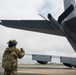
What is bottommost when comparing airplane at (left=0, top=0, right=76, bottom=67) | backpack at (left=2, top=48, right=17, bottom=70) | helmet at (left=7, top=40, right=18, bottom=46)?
backpack at (left=2, top=48, right=17, bottom=70)

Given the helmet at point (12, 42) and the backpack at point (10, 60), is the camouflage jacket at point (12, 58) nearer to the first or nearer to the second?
the backpack at point (10, 60)

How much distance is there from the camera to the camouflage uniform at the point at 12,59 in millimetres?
7019

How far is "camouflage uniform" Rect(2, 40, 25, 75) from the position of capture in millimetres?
7019

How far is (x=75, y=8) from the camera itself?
1093 cm

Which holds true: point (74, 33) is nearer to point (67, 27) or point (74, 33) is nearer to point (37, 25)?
point (67, 27)

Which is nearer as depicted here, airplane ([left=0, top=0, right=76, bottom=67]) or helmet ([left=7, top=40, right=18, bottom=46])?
helmet ([left=7, top=40, right=18, bottom=46])

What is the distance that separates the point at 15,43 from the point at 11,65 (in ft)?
2.36

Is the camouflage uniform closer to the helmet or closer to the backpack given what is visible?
the backpack

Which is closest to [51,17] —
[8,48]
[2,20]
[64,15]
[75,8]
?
[64,15]

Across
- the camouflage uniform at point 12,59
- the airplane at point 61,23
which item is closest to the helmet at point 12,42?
the camouflage uniform at point 12,59

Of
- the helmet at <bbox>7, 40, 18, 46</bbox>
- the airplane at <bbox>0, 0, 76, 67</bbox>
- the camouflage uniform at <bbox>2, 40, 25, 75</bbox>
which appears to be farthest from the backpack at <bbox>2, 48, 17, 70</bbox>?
the airplane at <bbox>0, 0, 76, 67</bbox>

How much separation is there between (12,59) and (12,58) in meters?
0.04

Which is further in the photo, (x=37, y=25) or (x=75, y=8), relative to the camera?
(x=37, y=25)

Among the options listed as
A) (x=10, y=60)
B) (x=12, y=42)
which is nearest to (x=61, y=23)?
(x=12, y=42)
